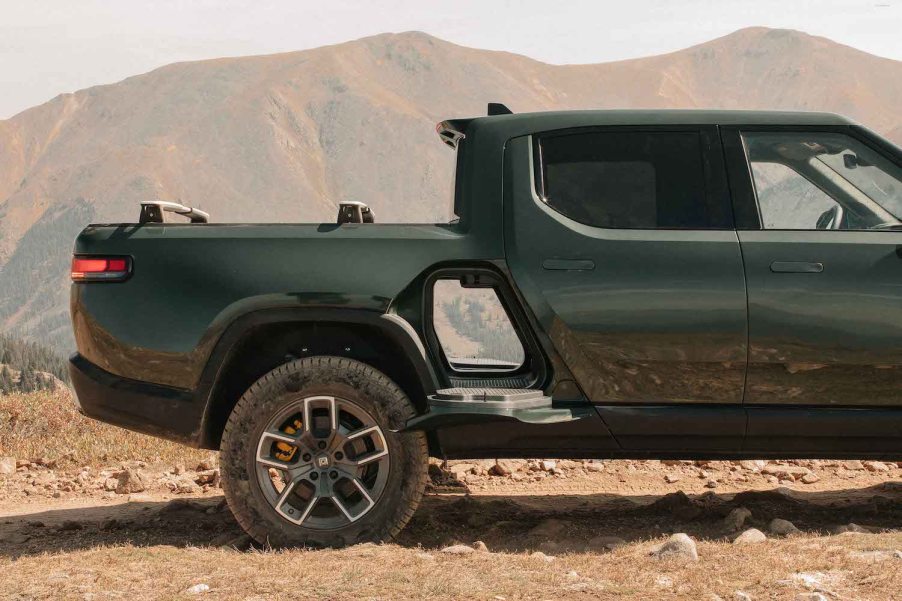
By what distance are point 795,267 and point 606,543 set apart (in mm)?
1557

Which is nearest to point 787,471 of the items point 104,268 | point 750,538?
point 750,538

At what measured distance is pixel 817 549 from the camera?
448cm

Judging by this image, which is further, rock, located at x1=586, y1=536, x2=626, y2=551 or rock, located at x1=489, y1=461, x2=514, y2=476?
rock, located at x1=489, y1=461, x2=514, y2=476

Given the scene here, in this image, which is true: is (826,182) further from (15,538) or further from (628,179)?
(15,538)

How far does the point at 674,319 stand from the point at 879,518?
1866mm

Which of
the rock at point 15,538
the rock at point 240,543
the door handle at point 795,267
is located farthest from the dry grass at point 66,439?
the door handle at point 795,267

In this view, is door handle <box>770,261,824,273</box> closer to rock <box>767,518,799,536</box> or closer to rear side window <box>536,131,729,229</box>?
rear side window <box>536,131,729,229</box>

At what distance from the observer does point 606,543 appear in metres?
4.99

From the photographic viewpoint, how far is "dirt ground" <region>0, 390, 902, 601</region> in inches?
156

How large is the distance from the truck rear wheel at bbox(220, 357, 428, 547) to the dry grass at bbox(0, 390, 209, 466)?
3280 mm

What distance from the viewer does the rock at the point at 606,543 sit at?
488 cm

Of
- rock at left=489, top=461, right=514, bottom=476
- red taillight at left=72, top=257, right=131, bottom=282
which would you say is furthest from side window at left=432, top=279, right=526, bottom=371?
rock at left=489, top=461, right=514, bottom=476

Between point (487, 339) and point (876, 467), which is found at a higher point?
point (487, 339)

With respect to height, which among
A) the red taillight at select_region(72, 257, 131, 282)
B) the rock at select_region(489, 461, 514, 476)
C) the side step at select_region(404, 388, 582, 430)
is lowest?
the rock at select_region(489, 461, 514, 476)
